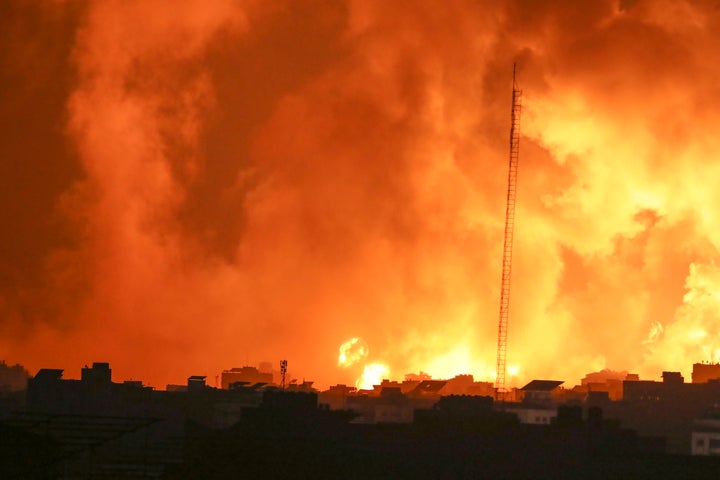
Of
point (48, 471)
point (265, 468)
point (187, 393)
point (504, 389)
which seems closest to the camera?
point (48, 471)

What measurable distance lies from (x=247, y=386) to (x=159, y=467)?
5482cm

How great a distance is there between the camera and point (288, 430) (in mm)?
96875

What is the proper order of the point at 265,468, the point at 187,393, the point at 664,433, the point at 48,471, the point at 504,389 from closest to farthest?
the point at 48,471 → the point at 265,468 → the point at 664,433 → the point at 187,393 → the point at 504,389

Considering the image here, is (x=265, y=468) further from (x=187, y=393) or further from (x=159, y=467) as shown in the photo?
(x=187, y=393)

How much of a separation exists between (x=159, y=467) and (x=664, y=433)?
1793 inches

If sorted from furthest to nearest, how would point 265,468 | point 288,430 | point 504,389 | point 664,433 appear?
point 504,389 < point 664,433 < point 288,430 < point 265,468

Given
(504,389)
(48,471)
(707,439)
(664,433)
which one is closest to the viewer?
(48,471)

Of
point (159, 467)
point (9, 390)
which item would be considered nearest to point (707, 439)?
point (159, 467)

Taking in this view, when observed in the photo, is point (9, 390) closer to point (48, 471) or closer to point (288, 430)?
point (288, 430)

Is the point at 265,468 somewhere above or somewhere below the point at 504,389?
below

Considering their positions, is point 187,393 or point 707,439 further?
point 187,393

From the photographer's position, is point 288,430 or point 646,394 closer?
point 288,430

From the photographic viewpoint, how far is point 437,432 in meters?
99.7

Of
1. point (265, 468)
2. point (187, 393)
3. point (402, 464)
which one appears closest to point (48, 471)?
point (265, 468)
